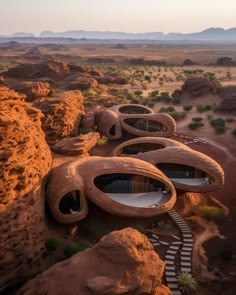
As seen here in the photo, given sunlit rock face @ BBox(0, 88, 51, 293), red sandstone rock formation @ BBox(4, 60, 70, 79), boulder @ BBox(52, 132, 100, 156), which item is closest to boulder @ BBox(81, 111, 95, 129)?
boulder @ BBox(52, 132, 100, 156)

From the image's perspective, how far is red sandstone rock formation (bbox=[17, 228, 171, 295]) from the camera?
10.9m

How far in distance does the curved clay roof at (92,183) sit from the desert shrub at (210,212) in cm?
278

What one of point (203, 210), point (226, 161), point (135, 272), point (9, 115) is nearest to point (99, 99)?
point (226, 161)

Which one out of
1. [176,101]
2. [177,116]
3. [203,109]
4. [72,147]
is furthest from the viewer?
[176,101]

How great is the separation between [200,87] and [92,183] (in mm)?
41541

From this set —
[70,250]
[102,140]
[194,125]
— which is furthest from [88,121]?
[70,250]

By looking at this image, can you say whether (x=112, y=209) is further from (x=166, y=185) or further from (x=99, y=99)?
(x=99, y=99)

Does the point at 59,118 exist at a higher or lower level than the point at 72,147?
higher

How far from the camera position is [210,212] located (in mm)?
21328

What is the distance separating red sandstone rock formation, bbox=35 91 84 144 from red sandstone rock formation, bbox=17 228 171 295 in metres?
16.7

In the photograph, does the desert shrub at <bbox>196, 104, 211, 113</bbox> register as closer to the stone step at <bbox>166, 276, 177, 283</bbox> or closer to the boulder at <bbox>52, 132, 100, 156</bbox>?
the boulder at <bbox>52, 132, 100, 156</bbox>

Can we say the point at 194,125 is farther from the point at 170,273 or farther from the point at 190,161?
the point at 170,273

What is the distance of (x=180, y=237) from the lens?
1897 centimetres

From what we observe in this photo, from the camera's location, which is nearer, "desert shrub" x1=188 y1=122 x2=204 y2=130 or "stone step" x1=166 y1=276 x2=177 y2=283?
"stone step" x1=166 y1=276 x2=177 y2=283
